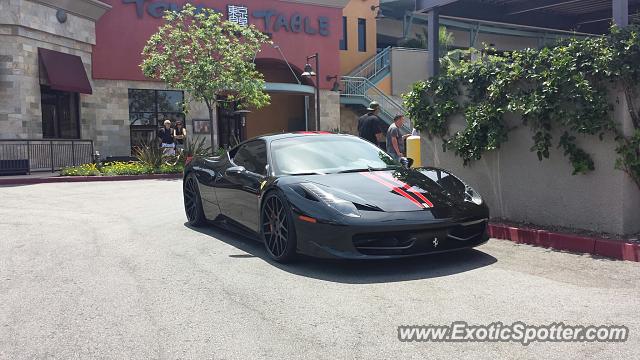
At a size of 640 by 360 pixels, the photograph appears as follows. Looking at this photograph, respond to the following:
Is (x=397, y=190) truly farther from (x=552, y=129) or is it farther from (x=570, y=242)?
(x=552, y=129)

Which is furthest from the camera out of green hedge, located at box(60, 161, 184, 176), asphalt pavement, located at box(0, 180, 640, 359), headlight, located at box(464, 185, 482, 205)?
green hedge, located at box(60, 161, 184, 176)

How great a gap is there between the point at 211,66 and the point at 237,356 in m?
16.3

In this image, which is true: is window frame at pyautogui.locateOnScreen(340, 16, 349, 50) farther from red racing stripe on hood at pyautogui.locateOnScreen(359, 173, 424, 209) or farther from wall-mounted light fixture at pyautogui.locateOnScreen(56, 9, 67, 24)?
red racing stripe on hood at pyautogui.locateOnScreen(359, 173, 424, 209)

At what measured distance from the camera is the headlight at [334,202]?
459cm

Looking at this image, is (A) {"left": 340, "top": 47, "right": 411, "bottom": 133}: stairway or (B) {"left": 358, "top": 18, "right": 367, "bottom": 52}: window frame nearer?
(A) {"left": 340, "top": 47, "right": 411, "bottom": 133}: stairway

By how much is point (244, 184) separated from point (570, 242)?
11.2 ft

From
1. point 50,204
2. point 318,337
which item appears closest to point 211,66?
point 50,204

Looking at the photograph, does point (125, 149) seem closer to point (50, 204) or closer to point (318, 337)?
point (50, 204)

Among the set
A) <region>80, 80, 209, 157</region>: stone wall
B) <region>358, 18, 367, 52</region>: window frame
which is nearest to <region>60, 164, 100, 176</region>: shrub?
<region>80, 80, 209, 157</region>: stone wall

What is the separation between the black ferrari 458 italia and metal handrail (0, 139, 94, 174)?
43.0ft

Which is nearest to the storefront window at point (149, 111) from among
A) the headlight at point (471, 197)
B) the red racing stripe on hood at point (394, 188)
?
the red racing stripe on hood at point (394, 188)

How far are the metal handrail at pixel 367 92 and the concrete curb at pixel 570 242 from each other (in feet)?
71.9

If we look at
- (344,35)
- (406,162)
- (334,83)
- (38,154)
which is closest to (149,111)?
(38,154)

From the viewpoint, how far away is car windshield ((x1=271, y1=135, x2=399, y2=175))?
5605 millimetres
